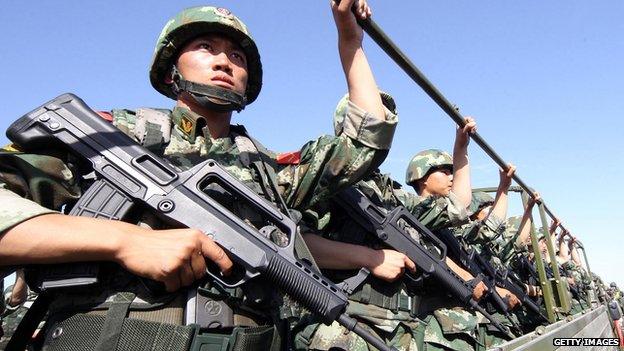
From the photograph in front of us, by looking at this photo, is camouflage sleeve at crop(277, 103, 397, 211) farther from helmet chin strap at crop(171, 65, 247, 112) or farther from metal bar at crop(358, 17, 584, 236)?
helmet chin strap at crop(171, 65, 247, 112)

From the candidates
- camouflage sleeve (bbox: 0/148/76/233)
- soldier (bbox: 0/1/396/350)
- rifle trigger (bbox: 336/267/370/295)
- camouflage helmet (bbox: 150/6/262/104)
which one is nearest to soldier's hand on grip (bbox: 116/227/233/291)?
soldier (bbox: 0/1/396/350)

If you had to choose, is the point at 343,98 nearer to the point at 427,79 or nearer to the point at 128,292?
the point at 427,79

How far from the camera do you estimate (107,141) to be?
5.68 feet

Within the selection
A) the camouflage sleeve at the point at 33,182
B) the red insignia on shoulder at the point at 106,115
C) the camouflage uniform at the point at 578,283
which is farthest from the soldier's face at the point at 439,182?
the camouflage uniform at the point at 578,283

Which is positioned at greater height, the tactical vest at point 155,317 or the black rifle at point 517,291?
the black rifle at point 517,291

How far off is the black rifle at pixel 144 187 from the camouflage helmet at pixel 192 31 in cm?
64

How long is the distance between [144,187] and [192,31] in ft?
2.91

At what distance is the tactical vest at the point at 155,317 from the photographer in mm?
1490

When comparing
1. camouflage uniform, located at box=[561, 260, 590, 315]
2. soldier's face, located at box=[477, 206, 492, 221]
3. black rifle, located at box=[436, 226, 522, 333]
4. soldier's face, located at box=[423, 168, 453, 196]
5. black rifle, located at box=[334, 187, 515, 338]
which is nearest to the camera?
black rifle, located at box=[334, 187, 515, 338]

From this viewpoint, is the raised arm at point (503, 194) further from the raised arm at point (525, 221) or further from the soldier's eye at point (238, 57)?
the soldier's eye at point (238, 57)

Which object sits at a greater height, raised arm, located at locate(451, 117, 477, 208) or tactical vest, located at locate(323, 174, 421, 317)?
raised arm, located at locate(451, 117, 477, 208)

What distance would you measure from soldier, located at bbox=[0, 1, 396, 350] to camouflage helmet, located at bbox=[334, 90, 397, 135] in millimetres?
86

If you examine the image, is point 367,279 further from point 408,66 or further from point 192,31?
point 192,31

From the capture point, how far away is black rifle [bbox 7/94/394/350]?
1674 millimetres
